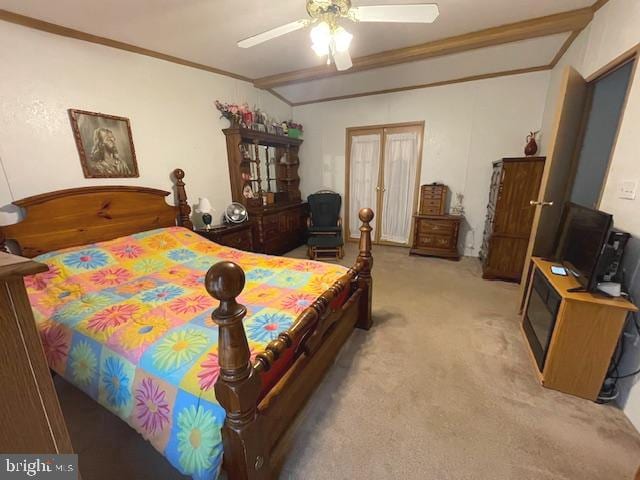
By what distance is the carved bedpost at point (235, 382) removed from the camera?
72 cm

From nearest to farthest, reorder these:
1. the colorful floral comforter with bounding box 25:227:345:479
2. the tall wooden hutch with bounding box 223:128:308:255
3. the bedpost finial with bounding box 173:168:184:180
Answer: the colorful floral comforter with bounding box 25:227:345:479 < the bedpost finial with bounding box 173:168:184:180 < the tall wooden hutch with bounding box 223:128:308:255

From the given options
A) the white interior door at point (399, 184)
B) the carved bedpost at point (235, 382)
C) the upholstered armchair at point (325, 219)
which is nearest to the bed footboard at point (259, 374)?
the carved bedpost at point (235, 382)

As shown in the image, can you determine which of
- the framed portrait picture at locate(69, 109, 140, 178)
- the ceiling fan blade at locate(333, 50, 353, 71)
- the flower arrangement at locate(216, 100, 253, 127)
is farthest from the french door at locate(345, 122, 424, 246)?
the framed portrait picture at locate(69, 109, 140, 178)

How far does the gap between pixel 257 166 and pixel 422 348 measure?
318 centimetres

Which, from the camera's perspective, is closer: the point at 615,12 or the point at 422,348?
the point at 615,12

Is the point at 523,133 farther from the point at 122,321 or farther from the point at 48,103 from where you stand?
the point at 48,103

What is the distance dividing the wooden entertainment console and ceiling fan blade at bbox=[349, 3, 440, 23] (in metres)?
1.73

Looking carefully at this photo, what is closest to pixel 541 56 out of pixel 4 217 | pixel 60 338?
pixel 60 338

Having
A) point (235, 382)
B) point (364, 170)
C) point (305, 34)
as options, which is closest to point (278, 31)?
point (305, 34)

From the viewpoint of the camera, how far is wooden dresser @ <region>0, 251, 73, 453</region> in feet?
1.67

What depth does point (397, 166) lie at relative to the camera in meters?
4.24

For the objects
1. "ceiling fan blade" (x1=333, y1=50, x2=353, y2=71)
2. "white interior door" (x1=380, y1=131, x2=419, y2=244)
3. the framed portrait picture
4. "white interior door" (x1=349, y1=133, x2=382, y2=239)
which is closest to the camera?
"ceiling fan blade" (x1=333, y1=50, x2=353, y2=71)

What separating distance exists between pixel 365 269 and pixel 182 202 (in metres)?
2.10

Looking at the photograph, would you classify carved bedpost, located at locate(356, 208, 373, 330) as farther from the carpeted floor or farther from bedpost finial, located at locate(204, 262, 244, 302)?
bedpost finial, located at locate(204, 262, 244, 302)
